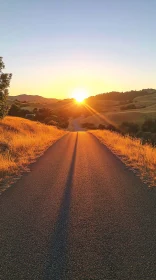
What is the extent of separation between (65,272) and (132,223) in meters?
2.19

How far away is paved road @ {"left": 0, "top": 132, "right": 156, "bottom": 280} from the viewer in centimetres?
403

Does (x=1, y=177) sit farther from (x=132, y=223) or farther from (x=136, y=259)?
(x=136, y=259)

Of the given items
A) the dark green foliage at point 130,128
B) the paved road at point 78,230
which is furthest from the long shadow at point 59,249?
the dark green foliage at point 130,128

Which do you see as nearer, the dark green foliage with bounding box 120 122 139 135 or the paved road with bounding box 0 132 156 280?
the paved road with bounding box 0 132 156 280

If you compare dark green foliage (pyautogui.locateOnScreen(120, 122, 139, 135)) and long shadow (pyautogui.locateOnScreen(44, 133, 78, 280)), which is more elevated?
dark green foliage (pyautogui.locateOnScreen(120, 122, 139, 135))

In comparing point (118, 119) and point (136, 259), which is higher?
point (118, 119)

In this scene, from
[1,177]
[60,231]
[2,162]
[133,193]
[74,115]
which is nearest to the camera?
[60,231]

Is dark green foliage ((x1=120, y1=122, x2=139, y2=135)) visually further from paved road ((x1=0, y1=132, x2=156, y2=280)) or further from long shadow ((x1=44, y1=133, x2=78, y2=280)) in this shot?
long shadow ((x1=44, y1=133, x2=78, y2=280))

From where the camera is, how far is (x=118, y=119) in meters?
80.0

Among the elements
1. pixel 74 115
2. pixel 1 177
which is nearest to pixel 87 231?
pixel 1 177

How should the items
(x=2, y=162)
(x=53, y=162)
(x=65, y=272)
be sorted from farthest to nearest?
(x=53, y=162), (x=2, y=162), (x=65, y=272)

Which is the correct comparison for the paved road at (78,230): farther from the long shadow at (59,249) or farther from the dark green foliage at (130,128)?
the dark green foliage at (130,128)

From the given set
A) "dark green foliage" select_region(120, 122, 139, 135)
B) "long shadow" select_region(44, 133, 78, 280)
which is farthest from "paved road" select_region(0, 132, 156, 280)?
"dark green foliage" select_region(120, 122, 139, 135)

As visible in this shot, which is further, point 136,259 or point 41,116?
point 41,116
